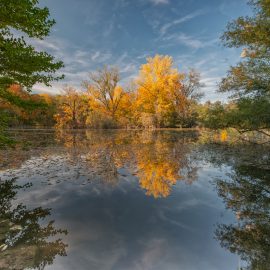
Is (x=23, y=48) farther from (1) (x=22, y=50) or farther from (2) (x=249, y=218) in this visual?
(2) (x=249, y=218)

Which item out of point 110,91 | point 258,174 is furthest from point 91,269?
point 110,91

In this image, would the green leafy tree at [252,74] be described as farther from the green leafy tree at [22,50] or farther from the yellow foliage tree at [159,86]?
the yellow foliage tree at [159,86]

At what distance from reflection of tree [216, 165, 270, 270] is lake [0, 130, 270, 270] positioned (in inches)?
0.6

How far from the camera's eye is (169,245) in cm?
371

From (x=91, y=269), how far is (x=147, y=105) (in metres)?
44.4

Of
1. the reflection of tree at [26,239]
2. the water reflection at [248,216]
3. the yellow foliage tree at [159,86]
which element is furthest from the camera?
the yellow foliage tree at [159,86]

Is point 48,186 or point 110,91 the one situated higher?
→ point 110,91

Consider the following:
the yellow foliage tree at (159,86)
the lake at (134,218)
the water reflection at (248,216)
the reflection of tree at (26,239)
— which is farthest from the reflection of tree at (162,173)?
the yellow foliage tree at (159,86)

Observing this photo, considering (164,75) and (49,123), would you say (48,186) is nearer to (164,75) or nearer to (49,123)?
(164,75)

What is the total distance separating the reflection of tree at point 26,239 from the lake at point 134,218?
1 centimetres

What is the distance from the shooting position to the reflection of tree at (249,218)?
3.46 m

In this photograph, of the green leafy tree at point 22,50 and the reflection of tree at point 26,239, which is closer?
the reflection of tree at point 26,239

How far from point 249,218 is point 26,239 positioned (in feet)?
14.8

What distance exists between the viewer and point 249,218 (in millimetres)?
4668
